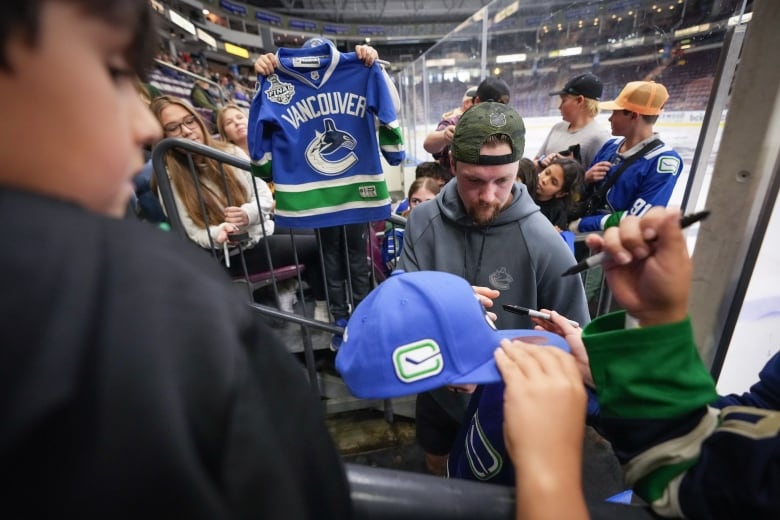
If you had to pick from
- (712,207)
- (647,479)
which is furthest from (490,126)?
(647,479)

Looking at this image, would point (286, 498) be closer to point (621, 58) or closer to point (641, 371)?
point (641, 371)

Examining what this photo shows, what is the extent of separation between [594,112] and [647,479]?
3.02 meters

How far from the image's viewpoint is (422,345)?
686 millimetres

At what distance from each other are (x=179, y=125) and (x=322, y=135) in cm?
97

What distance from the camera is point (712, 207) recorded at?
0.87 metres

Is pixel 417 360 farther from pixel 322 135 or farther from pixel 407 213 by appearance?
pixel 407 213

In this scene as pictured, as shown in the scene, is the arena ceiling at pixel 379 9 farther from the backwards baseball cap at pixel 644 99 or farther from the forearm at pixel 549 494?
the forearm at pixel 549 494

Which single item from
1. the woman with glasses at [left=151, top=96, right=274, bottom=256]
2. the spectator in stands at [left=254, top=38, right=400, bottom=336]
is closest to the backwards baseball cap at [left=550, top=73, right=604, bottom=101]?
the spectator in stands at [left=254, top=38, right=400, bottom=336]

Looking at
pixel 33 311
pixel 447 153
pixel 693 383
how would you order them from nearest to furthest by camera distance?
pixel 33 311, pixel 693 383, pixel 447 153

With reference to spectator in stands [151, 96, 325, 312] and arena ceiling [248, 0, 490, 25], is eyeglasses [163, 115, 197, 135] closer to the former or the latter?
spectator in stands [151, 96, 325, 312]

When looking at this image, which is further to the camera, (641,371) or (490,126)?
(490,126)

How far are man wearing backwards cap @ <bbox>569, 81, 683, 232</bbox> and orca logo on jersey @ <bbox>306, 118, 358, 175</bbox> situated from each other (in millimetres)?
1597

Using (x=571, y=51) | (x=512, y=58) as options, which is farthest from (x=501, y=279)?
(x=512, y=58)

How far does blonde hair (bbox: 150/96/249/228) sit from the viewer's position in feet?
6.60
